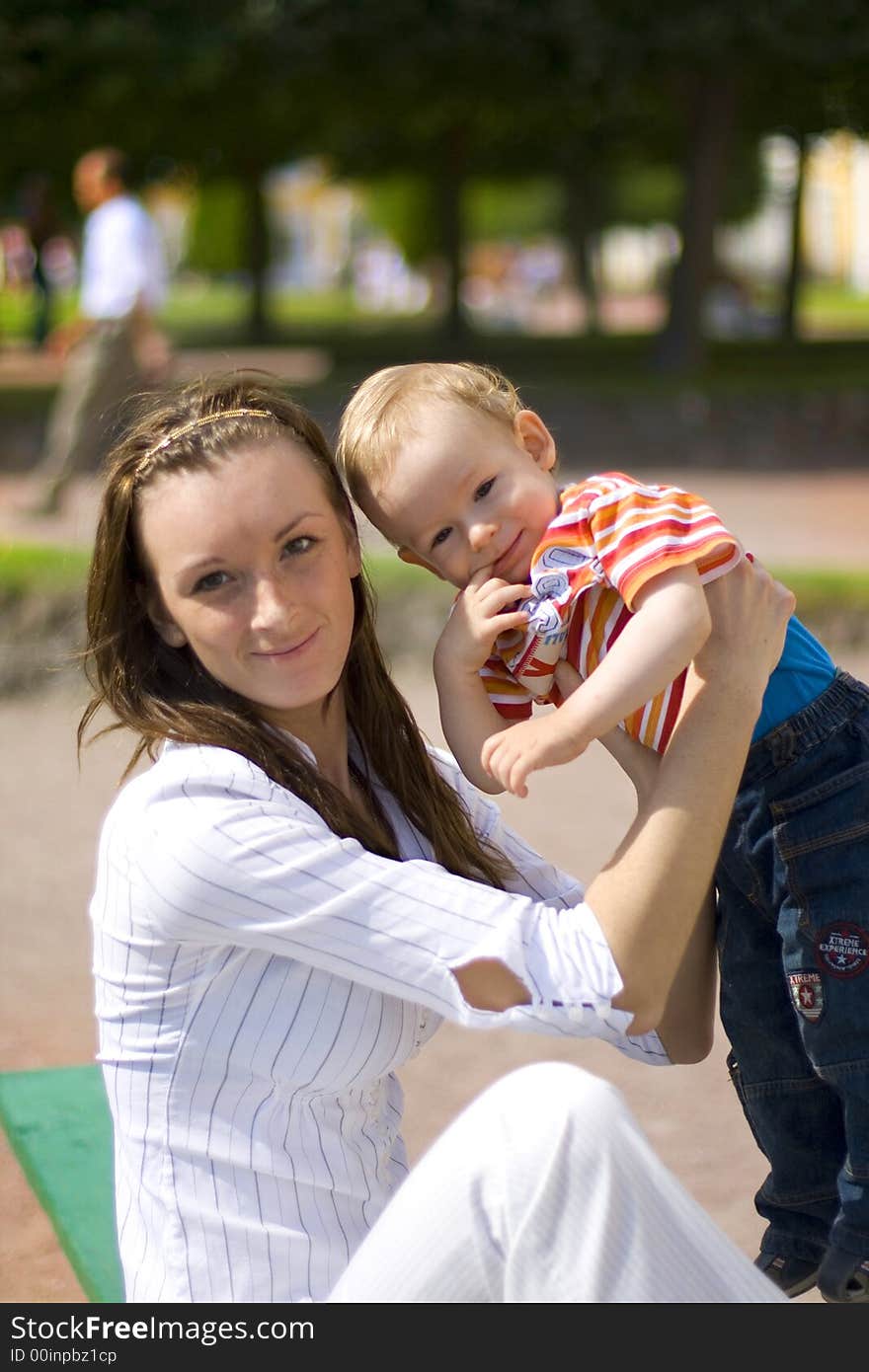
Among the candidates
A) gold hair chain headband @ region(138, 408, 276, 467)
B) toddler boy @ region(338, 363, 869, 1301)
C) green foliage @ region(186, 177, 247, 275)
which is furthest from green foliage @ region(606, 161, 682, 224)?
gold hair chain headband @ region(138, 408, 276, 467)

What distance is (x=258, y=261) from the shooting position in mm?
26828

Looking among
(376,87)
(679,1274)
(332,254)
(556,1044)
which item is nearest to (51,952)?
(556,1044)

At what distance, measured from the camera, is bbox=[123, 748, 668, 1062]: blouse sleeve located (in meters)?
1.96

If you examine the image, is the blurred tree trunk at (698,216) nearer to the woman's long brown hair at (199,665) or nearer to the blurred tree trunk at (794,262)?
the blurred tree trunk at (794,262)

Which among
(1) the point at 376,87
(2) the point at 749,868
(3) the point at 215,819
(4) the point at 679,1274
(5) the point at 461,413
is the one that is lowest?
(4) the point at 679,1274

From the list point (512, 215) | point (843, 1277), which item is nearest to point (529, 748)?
point (843, 1277)

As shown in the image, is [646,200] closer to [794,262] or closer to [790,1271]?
[794,262]

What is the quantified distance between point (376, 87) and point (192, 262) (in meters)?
38.3

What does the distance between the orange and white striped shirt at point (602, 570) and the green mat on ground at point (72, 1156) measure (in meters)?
1.19

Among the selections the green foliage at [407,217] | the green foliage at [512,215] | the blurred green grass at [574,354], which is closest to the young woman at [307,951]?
the blurred green grass at [574,354]

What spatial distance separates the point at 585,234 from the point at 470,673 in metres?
34.6

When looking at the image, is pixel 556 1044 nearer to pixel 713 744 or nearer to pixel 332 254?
pixel 713 744

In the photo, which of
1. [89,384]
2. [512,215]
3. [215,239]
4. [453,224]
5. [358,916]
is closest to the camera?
[358,916]

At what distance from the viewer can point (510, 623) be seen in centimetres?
227
